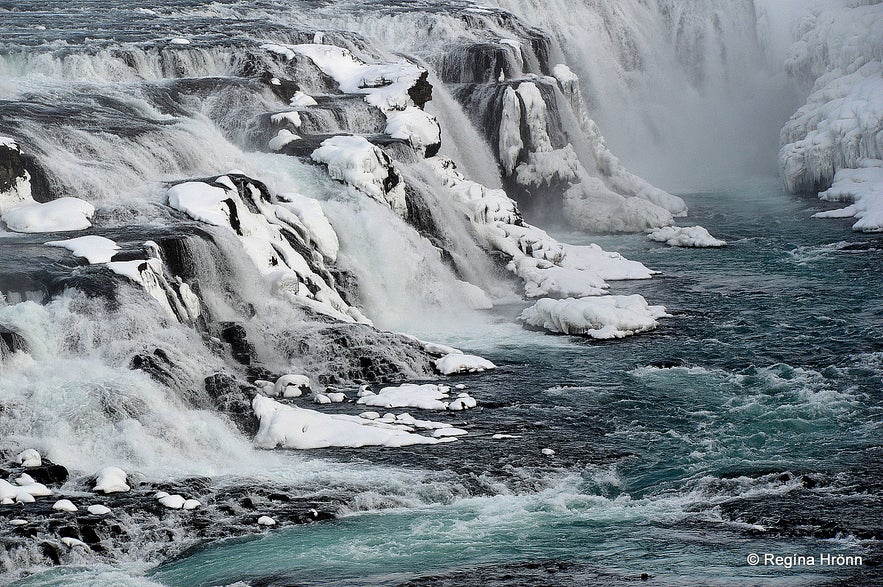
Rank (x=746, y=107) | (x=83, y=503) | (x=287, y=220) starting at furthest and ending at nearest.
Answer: (x=746, y=107) → (x=287, y=220) → (x=83, y=503)

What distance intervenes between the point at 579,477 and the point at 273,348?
6606 millimetres

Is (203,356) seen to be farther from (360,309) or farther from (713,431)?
(713,431)

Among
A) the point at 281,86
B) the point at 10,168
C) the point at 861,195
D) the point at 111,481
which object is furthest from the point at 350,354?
the point at 861,195

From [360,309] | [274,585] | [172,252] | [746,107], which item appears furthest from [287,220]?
[746,107]

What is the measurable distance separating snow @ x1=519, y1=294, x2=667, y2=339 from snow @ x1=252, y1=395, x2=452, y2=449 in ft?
23.1

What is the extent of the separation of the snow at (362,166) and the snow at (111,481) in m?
12.6

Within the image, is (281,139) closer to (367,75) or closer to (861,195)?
(367,75)

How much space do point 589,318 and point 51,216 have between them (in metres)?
10.4

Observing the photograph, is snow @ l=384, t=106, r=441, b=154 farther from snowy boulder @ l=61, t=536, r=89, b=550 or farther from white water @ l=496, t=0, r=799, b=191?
snowy boulder @ l=61, t=536, r=89, b=550

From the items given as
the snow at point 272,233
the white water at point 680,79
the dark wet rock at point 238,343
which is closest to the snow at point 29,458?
the dark wet rock at point 238,343

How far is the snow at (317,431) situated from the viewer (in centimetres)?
1628

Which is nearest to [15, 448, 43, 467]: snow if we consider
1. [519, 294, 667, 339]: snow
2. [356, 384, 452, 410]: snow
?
[356, 384, 452, 410]: snow

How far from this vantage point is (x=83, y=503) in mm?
13414

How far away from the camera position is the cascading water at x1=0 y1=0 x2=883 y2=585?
13109mm
